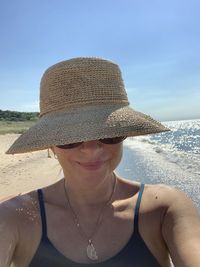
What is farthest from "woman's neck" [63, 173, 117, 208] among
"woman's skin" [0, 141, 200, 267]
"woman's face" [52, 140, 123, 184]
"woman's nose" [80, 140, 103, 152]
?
"woman's nose" [80, 140, 103, 152]


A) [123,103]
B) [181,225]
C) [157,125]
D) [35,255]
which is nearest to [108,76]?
[123,103]

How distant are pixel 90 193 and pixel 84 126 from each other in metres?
0.45

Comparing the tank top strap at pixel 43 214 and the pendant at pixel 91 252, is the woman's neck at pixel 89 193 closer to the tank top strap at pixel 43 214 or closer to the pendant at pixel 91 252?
the tank top strap at pixel 43 214

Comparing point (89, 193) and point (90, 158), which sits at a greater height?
point (90, 158)

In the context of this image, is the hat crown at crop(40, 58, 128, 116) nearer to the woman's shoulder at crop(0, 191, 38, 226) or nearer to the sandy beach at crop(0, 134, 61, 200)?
the woman's shoulder at crop(0, 191, 38, 226)

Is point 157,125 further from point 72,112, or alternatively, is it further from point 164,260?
point 164,260

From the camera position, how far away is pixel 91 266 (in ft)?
6.57

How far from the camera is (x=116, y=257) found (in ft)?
6.54

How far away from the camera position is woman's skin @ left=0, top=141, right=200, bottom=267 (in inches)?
79.0

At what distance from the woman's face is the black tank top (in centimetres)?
33

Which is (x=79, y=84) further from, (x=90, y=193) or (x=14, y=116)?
(x=14, y=116)

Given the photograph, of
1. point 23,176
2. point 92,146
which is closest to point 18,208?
point 92,146

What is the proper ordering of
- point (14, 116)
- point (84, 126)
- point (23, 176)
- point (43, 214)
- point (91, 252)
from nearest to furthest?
1. point (84, 126)
2. point (91, 252)
3. point (43, 214)
4. point (23, 176)
5. point (14, 116)

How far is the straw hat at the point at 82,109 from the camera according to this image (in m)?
1.94
